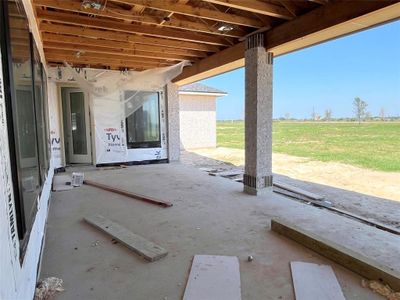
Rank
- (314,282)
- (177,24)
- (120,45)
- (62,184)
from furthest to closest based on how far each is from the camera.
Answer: (62,184)
(120,45)
(177,24)
(314,282)

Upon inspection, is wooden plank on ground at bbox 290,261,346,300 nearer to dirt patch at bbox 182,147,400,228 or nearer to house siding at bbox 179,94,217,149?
dirt patch at bbox 182,147,400,228

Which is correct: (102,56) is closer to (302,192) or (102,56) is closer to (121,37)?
(121,37)

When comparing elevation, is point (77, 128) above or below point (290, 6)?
below

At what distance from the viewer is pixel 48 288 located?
2049 mm

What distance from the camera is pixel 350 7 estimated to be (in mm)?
3205

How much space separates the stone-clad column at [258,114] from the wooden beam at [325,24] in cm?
23

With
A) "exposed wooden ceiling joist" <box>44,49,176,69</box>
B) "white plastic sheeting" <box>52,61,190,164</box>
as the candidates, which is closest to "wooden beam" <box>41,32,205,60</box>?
"exposed wooden ceiling joist" <box>44,49,176,69</box>

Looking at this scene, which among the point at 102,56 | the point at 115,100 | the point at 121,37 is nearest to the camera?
the point at 121,37

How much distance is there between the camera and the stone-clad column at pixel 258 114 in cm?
451

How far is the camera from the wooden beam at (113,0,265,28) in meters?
3.44

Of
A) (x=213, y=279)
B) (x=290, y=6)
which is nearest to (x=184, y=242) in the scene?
(x=213, y=279)

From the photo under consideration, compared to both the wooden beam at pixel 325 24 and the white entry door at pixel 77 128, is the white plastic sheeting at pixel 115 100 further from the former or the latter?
the wooden beam at pixel 325 24

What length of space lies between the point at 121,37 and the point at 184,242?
358 cm

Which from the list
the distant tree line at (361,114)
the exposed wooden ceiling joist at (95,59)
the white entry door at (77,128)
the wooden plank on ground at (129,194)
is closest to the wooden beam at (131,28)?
the exposed wooden ceiling joist at (95,59)
